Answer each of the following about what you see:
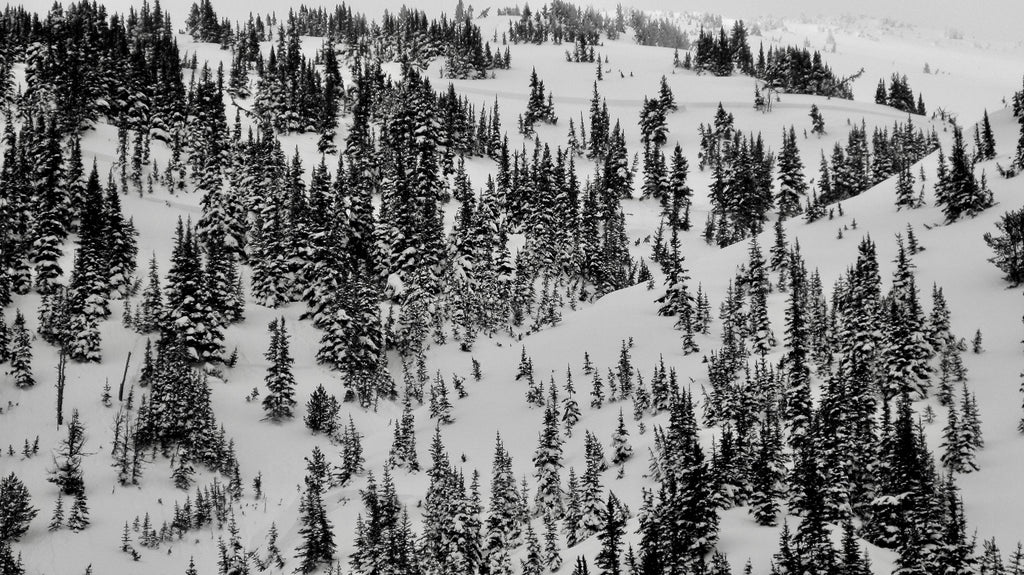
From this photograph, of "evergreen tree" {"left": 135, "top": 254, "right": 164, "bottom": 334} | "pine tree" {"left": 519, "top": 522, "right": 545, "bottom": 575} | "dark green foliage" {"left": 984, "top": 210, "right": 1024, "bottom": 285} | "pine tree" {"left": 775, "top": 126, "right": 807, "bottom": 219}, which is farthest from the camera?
"pine tree" {"left": 775, "top": 126, "right": 807, "bottom": 219}

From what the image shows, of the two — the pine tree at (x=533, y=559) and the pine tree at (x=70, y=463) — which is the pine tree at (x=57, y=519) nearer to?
the pine tree at (x=70, y=463)

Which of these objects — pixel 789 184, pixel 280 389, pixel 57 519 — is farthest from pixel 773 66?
pixel 57 519

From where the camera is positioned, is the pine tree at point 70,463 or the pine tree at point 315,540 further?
the pine tree at point 70,463

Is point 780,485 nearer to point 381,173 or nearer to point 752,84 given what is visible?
point 381,173

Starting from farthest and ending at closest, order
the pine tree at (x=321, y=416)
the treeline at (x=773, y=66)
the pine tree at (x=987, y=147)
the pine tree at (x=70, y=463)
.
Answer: the treeline at (x=773, y=66), the pine tree at (x=987, y=147), the pine tree at (x=321, y=416), the pine tree at (x=70, y=463)

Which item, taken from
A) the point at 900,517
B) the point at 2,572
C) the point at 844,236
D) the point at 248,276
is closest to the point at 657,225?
the point at 844,236

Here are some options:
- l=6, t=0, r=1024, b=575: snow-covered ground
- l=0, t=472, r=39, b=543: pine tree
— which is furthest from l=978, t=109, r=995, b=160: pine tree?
l=0, t=472, r=39, b=543: pine tree

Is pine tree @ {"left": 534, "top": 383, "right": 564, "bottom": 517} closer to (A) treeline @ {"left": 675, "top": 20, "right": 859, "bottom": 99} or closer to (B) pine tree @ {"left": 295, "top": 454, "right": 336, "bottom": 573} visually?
(B) pine tree @ {"left": 295, "top": 454, "right": 336, "bottom": 573}

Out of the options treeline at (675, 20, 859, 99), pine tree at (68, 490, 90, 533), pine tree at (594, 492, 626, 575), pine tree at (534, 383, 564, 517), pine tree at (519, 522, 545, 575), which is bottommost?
pine tree at (68, 490, 90, 533)

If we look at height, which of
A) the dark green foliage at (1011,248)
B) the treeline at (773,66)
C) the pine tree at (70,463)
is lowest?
the pine tree at (70,463)

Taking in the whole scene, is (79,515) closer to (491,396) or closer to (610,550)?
(491,396)

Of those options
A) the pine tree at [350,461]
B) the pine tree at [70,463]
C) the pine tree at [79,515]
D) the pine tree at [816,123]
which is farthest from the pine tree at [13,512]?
the pine tree at [816,123]
